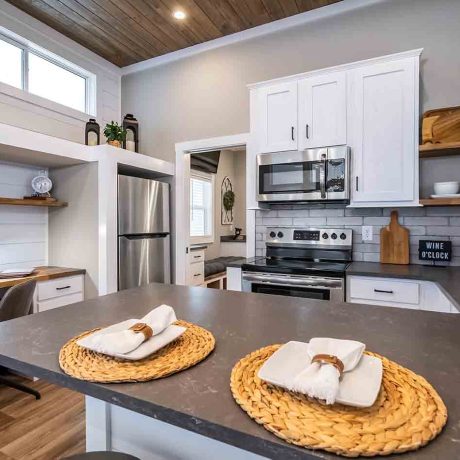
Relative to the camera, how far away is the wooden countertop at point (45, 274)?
7.70ft

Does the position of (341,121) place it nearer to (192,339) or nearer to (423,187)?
(423,187)

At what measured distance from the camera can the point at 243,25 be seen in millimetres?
A: 3068

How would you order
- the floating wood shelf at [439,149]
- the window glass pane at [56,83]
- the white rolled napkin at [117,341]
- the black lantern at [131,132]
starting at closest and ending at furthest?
the white rolled napkin at [117,341] < the floating wood shelf at [439,149] < the window glass pane at [56,83] < the black lantern at [131,132]

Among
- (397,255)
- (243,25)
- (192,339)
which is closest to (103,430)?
(192,339)

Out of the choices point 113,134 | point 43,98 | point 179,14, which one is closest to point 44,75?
point 43,98

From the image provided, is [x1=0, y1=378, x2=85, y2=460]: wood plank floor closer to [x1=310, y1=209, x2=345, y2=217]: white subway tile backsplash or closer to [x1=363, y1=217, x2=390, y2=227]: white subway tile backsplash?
[x1=310, y1=209, x2=345, y2=217]: white subway tile backsplash

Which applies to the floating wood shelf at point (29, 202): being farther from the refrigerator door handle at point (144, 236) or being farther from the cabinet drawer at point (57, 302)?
the cabinet drawer at point (57, 302)

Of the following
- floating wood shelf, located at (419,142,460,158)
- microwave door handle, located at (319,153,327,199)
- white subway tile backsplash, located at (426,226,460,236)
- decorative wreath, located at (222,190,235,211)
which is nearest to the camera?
floating wood shelf, located at (419,142,460,158)

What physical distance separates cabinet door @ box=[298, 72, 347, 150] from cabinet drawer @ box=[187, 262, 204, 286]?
1842 millimetres

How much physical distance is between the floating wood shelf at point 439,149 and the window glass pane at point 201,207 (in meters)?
3.38

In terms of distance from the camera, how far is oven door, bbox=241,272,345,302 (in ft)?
7.50

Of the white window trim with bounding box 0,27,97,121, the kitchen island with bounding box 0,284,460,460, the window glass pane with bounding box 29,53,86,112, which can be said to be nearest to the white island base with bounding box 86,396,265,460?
the kitchen island with bounding box 0,284,460,460

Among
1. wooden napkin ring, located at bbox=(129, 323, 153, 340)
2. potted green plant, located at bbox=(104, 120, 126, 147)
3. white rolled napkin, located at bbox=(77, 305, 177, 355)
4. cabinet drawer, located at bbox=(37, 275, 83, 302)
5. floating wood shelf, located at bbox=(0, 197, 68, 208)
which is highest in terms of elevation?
potted green plant, located at bbox=(104, 120, 126, 147)

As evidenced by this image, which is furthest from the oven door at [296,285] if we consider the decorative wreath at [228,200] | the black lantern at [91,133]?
the decorative wreath at [228,200]
